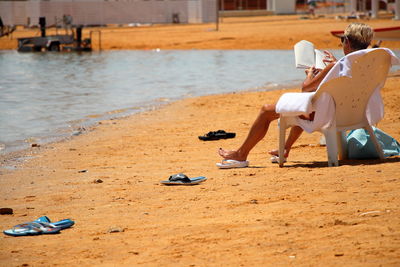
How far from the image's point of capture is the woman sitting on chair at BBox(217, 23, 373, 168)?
673cm

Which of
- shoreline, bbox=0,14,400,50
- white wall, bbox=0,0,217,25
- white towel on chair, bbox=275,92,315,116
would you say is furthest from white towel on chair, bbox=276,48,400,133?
white wall, bbox=0,0,217,25

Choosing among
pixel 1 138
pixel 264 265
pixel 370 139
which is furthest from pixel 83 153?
pixel 264 265

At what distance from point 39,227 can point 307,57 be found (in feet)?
9.90

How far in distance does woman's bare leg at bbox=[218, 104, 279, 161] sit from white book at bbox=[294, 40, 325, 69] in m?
0.47

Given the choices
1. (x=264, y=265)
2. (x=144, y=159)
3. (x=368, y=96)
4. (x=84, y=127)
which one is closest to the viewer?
Answer: (x=264, y=265)

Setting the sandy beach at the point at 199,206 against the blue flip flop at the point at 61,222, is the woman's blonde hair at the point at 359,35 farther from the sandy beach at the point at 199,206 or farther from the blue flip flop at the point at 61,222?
the blue flip flop at the point at 61,222

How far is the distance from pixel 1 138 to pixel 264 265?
329 inches

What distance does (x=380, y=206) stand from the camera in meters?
5.06

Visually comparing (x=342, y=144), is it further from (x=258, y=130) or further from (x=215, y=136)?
(x=215, y=136)

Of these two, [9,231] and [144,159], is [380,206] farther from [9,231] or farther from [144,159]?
[144,159]

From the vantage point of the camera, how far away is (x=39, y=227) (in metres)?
5.35

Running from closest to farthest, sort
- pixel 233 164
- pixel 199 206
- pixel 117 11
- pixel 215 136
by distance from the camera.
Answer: pixel 199 206
pixel 233 164
pixel 215 136
pixel 117 11

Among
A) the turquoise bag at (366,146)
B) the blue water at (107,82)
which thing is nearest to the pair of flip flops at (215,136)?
the blue water at (107,82)

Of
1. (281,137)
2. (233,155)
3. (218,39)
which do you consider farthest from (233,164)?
(218,39)
